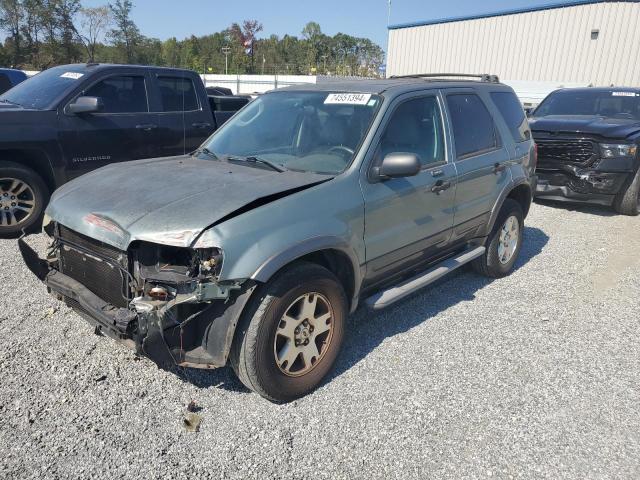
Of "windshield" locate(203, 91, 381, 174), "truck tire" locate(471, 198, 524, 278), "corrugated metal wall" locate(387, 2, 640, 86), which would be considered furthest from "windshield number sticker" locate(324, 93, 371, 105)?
"corrugated metal wall" locate(387, 2, 640, 86)

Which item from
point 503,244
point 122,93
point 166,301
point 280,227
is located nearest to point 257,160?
point 280,227

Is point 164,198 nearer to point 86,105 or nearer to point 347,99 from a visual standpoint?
point 347,99

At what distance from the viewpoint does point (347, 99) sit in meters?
3.76

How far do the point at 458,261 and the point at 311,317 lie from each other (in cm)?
184

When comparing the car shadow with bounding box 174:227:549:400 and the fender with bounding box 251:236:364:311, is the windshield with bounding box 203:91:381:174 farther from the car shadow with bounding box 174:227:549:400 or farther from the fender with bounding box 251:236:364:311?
the car shadow with bounding box 174:227:549:400

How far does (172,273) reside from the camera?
2668 mm

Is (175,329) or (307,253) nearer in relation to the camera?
(175,329)

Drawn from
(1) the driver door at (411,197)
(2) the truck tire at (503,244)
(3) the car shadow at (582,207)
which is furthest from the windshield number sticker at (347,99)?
(3) the car shadow at (582,207)

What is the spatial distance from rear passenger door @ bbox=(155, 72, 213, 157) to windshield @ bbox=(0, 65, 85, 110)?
1.06 m

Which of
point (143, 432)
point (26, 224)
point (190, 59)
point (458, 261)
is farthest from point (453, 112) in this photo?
point (190, 59)

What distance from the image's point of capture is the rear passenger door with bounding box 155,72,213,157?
6895 millimetres

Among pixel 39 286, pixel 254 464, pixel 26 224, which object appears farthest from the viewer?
pixel 26 224

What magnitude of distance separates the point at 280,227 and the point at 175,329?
0.78 metres

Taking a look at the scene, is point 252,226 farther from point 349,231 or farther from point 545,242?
point 545,242
